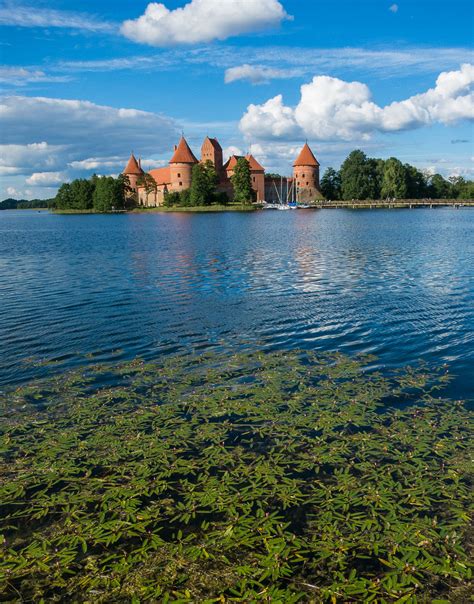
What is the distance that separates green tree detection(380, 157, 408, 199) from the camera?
110 m

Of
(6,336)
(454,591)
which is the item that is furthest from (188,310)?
(454,591)

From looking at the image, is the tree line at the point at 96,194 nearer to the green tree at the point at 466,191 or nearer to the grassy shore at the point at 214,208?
the grassy shore at the point at 214,208

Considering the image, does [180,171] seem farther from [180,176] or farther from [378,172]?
[378,172]

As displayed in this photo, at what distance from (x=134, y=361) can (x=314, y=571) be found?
647 cm

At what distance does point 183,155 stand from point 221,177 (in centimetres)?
1062

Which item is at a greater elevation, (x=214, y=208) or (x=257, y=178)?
(x=257, y=178)

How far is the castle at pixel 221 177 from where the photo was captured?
11144 cm

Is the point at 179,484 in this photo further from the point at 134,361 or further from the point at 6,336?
the point at 6,336

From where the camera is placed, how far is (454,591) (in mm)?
4207

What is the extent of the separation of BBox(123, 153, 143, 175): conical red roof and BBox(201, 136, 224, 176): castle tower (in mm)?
20088

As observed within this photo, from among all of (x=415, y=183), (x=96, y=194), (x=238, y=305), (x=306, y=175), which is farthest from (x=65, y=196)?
(x=238, y=305)

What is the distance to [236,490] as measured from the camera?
18.4ft

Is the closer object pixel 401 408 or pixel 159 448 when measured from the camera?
pixel 159 448

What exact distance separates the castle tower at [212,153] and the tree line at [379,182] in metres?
26.2
